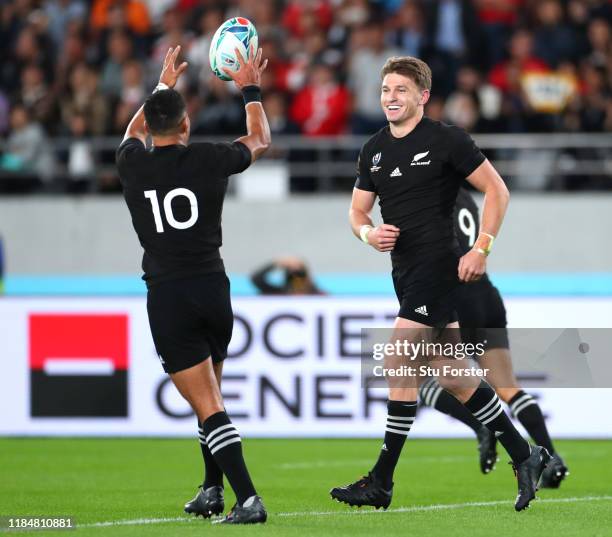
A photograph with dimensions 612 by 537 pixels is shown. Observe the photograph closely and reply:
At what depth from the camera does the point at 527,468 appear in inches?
313

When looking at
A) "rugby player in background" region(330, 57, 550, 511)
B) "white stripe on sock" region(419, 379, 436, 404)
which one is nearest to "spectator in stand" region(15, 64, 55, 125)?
"white stripe on sock" region(419, 379, 436, 404)

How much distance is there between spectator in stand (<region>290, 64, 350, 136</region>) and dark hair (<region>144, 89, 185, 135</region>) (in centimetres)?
1060

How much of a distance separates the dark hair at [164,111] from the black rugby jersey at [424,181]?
1315 millimetres

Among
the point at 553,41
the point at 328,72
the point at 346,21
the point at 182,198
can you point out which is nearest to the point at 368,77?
the point at 328,72

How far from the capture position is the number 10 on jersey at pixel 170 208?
7.39 m

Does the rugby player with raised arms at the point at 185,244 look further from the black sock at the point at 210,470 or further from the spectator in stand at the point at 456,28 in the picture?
the spectator in stand at the point at 456,28

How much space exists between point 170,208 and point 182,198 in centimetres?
8

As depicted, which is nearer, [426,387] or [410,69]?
[410,69]

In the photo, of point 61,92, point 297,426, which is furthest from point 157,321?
point 61,92

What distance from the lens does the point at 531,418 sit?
30.5ft

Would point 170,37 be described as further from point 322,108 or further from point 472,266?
point 472,266

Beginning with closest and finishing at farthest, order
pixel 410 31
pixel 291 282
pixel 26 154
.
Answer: pixel 291 282
pixel 410 31
pixel 26 154

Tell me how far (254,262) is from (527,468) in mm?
11042

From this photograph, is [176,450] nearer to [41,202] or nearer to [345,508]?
[345,508]
